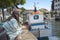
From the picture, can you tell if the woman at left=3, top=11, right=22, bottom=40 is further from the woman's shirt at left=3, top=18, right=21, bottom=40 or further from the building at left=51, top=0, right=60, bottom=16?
the building at left=51, top=0, right=60, bottom=16

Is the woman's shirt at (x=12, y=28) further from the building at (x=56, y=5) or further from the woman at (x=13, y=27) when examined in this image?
the building at (x=56, y=5)

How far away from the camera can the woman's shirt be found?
97.2 inches

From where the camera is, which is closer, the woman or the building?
the woman

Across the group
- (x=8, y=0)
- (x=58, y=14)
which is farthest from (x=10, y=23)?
(x=58, y=14)

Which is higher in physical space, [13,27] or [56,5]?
[13,27]

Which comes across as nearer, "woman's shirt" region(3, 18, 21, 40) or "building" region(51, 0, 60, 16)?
"woman's shirt" region(3, 18, 21, 40)

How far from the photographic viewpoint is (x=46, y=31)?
1167cm

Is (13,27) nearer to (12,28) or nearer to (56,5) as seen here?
(12,28)

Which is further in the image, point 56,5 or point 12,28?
point 56,5

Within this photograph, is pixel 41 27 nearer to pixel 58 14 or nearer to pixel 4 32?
pixel 4 32

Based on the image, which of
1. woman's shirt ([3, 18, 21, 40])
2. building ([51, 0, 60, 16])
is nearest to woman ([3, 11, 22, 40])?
woman's shirt ([3, 18, 21, 40])

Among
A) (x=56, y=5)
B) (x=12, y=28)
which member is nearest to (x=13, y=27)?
(x=12, y=28)

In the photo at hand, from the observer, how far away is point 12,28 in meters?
Answer: 2.48

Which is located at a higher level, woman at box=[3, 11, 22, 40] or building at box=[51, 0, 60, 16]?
woman at box=[3, 11, 22, 40]
